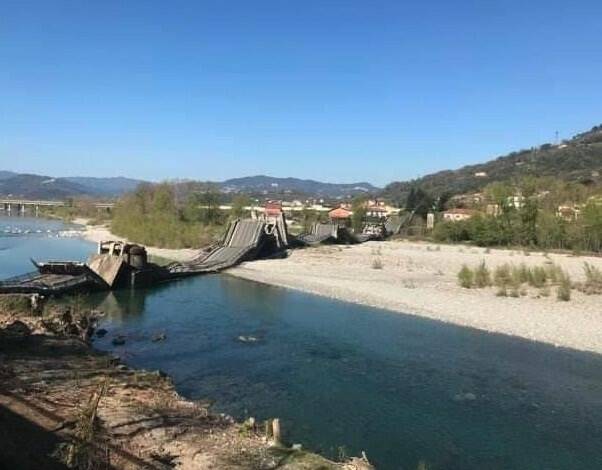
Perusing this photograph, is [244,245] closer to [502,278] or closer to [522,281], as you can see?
[502,278]

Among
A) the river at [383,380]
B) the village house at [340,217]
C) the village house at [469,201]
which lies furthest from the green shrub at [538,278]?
the village house at [469,201]

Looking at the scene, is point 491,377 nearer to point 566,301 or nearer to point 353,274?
point 566,301

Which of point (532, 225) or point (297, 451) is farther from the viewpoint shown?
point (532, 225)

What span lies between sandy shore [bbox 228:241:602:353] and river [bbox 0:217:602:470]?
1.56 m

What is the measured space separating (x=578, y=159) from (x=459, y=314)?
155190 millimetres

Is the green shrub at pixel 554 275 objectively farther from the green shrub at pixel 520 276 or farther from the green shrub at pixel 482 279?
the green shrub at pixel 482 279

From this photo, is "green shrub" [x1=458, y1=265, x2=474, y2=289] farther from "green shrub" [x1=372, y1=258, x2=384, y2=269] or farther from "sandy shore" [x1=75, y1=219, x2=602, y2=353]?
"green shrub" [x1=372, y1=258, x2=384, y2=269]

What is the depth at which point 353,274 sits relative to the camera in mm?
40125

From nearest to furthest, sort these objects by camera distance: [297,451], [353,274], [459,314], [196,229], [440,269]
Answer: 1. [297,451]
2. [459,314]
3. [353,274]
4. [440,269]
5. [196,229]

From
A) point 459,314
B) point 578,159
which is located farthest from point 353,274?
point 578,159

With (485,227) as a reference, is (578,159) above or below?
above

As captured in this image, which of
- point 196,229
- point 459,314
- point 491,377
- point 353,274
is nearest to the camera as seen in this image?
point 491,377

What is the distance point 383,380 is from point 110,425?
8.76 m

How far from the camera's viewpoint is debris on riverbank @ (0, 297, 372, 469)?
316 inches
